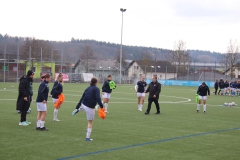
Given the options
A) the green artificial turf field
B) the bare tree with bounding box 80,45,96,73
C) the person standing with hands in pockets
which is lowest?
the green artificial turf field

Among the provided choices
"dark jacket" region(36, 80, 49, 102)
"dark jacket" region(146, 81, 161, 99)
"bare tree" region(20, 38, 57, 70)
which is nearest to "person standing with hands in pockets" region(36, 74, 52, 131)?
"dark jacket" region(36, 80, 49, 102)

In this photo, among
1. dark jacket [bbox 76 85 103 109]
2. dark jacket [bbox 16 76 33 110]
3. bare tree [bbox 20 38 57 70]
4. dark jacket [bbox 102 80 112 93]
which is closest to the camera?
dark jacket [bbox 76 85 103 109]

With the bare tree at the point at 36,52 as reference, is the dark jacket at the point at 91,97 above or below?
below

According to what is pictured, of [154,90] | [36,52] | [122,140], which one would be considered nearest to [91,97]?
[122,140]

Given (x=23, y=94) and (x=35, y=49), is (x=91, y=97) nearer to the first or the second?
(x=23, y=94)

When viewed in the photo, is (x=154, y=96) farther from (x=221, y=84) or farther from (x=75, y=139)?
(x=221, y=84)

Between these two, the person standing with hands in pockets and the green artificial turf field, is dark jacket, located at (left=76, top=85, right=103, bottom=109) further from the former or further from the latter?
the person standing with hands in pockets

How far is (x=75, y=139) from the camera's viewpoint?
37.3 feet

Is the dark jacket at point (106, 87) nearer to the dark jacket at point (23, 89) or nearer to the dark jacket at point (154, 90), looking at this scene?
the dark jacket at point (154, 90)

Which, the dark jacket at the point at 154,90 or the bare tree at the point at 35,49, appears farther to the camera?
the bare tree at the point at 35,49

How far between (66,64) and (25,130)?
226 feet

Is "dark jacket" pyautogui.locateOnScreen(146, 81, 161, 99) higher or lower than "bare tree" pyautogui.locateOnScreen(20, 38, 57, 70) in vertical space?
lower

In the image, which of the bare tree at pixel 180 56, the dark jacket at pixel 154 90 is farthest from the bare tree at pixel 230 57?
the dark jacket at pixel 154 90

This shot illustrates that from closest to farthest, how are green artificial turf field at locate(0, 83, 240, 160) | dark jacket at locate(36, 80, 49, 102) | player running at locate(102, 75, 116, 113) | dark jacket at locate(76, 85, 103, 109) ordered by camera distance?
green artificial turf field at locate(0, 83, 240, 160) < dark jacket at locate(76, 85, 103, 109) < dark jacket at locate(36, 80, 49, 102) < player running at locate(102, 75, 116, 113)
